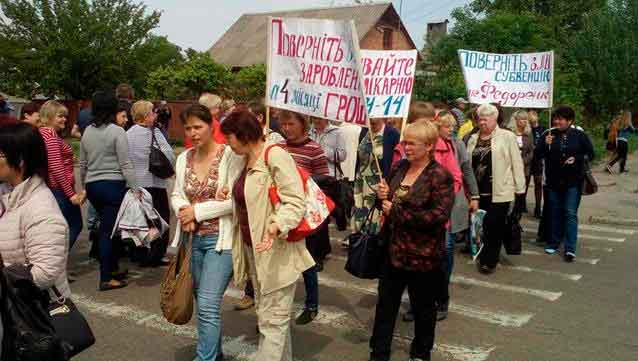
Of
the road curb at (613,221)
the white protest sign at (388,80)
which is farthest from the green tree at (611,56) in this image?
the white protest sign at (388,80)

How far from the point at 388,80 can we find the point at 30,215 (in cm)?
380

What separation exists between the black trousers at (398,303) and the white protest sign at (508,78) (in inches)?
216

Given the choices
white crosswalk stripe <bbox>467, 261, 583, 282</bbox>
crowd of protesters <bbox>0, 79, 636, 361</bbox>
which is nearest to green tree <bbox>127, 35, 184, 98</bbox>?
crowd of protesters <bbox>0, 79, 636, 361</bbox>

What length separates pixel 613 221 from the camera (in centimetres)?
1029

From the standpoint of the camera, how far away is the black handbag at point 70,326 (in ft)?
8.99

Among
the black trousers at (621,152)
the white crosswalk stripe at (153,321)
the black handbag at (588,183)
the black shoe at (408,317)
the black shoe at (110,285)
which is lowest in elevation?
the white crosswalk stripe at (153,321)

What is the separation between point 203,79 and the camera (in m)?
29.4

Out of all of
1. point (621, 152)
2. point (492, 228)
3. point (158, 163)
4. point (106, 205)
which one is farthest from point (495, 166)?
point (621, 152)

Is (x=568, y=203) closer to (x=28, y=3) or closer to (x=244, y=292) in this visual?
(x=244, y=292)

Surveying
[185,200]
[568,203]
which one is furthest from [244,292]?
[568,203]

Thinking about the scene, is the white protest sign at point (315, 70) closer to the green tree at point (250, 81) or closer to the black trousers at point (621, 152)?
the black trousers at point (621, 152)

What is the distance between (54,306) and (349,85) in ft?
8.39

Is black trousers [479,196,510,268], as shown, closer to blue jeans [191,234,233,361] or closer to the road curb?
blue jeans [191,234,233,361]

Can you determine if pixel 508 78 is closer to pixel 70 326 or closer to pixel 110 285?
pixel 110 285
